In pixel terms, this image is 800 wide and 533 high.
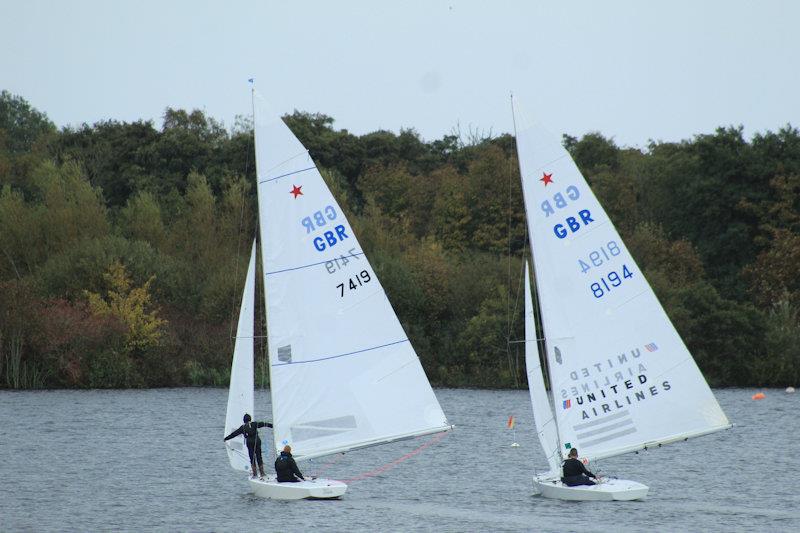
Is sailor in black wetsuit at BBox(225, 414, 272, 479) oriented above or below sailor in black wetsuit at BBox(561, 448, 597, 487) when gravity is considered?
above

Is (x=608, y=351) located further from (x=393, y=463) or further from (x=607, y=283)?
(x=393, y=463)

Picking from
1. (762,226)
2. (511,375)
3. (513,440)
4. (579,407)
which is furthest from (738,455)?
(762,226)

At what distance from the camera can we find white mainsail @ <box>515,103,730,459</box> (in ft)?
84.1

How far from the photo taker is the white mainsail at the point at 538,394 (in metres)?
26.2

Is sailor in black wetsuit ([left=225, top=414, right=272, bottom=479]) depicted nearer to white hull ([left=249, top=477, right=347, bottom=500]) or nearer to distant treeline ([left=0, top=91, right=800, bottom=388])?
white hull ([left=249, top=477, right=347, bottom=500])

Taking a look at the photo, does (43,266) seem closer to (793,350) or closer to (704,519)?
(793,350)

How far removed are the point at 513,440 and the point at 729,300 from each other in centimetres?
2921

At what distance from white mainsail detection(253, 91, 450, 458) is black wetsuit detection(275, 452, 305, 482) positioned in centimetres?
24

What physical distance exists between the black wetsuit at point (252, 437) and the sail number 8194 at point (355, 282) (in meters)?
3.08

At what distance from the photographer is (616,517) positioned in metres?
26.3

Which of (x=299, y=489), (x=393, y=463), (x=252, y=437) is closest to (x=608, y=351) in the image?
(x=299, y=489)

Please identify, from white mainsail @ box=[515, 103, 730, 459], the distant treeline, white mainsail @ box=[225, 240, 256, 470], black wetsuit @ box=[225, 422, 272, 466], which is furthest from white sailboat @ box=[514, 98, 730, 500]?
the distant treeline

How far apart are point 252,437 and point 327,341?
267cm

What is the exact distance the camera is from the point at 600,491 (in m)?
26.5
